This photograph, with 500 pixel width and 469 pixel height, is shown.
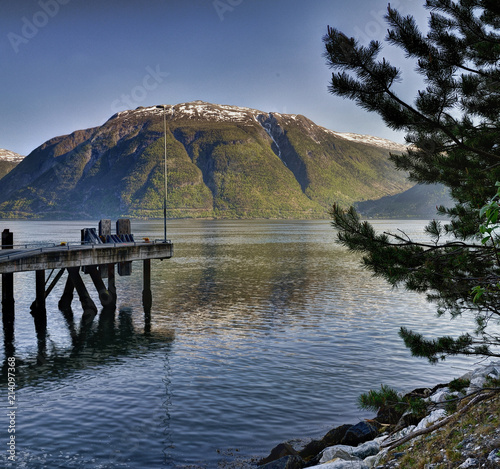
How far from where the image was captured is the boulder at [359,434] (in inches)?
446

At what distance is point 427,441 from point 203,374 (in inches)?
430

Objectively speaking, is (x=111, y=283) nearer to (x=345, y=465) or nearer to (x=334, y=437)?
(x=334, y=437)

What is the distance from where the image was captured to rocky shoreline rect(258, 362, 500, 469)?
7.09 m

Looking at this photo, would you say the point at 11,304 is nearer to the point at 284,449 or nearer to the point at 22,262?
the point at 22,262

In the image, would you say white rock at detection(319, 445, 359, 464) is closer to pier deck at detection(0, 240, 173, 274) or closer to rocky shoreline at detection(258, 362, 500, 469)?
rocky shoreline at detection(258, 362, 500, 469)

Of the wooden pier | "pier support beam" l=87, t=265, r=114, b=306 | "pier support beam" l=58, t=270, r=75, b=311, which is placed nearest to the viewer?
the wooden pier

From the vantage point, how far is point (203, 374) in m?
17.9

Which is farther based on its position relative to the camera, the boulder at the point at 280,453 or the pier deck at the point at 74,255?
the pier deck at the point at 74,255

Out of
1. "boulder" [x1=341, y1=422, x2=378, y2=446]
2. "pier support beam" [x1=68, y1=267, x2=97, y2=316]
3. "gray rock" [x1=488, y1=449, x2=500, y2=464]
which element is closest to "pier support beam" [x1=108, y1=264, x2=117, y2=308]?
"pier support beam" [x1=68, y1=267, x2=97, y2=316]

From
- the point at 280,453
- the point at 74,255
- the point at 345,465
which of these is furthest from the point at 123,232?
the point at 345,465

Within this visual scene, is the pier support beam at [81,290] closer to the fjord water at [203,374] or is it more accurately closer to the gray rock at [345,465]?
the fjord water at [203,374]

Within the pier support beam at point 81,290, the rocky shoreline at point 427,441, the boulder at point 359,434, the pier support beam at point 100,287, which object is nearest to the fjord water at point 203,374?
the pier support beam at point 81,290

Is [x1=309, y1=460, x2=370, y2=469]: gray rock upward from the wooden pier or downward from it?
downward

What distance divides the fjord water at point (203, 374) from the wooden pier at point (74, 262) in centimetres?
89
